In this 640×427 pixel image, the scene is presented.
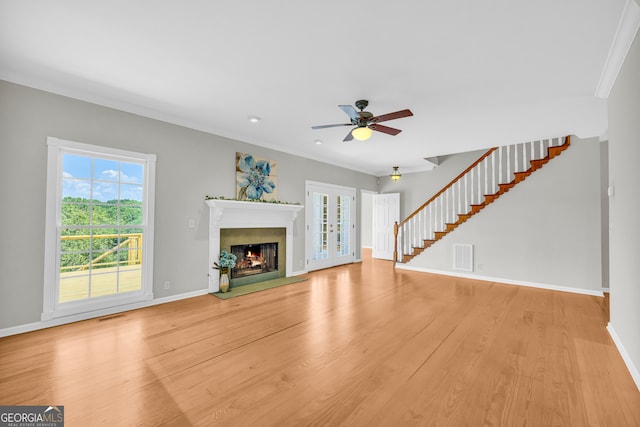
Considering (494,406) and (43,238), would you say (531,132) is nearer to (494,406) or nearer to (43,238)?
(494,406)

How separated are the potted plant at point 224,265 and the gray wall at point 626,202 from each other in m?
4.75

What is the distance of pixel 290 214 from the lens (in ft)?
19.0

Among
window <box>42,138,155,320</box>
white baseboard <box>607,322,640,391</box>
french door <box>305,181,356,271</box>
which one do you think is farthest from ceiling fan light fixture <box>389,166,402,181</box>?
window <box>42,138,155,320</box>

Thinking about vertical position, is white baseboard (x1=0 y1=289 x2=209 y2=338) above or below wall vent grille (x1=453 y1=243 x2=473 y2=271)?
below

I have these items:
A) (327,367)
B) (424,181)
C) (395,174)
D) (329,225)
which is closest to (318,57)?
(327,367)

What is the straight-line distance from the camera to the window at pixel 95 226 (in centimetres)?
316

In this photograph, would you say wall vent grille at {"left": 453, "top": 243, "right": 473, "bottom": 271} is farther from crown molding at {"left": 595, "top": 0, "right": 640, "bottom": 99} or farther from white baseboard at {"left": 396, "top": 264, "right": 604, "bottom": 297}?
crown molding at {"left": 595, "top": 0, "right": 640, "bottom": 99}

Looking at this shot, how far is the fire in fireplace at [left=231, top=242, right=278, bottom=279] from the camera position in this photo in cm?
506

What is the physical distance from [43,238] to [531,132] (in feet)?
23.2

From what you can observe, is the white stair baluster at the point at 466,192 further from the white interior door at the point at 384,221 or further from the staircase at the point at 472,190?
the white interior door at the point at 384,221

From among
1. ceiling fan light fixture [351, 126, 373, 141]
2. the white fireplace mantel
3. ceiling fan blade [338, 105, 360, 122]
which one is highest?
ceiling fan blade [338, 105, 360, 122]

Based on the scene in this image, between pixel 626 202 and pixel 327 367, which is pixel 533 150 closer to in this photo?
pixel 626 202
